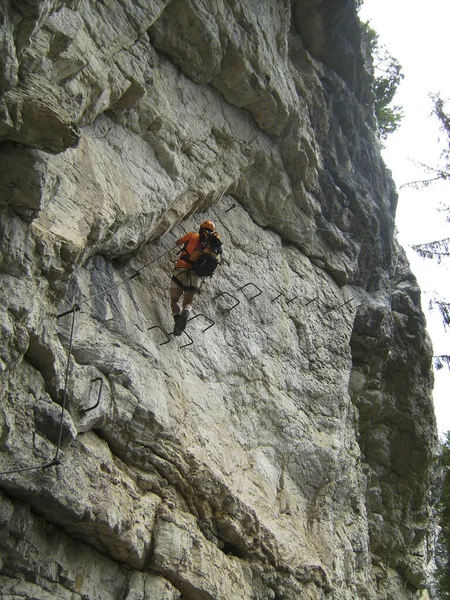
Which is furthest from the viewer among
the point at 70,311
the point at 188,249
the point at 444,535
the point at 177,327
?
the point at 444,535

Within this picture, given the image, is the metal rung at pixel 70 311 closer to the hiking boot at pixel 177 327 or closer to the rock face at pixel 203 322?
the rock face at pixel 203 322

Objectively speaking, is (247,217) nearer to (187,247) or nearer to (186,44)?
(187,247)

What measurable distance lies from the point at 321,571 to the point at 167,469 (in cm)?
268

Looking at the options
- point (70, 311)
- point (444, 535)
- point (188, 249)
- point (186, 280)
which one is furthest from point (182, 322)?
point (444, 535)

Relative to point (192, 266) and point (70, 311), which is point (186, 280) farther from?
point (70, 311)

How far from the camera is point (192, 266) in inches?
289

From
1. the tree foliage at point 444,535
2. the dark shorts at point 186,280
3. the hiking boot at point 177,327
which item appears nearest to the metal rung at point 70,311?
the hiking boot at point 177,327

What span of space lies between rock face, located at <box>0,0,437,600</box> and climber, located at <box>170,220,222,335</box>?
0.35 m

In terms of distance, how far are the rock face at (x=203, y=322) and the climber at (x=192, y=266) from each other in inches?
13.6

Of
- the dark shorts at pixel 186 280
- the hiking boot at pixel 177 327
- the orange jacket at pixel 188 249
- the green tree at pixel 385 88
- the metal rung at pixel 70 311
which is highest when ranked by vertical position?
the green tree at pixel 385 88

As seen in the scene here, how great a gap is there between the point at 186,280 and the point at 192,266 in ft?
0.64

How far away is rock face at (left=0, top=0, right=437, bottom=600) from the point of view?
15.8 ft

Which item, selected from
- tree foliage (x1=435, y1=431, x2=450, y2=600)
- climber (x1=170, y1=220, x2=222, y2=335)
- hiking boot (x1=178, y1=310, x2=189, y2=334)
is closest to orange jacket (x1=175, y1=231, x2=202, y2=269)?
climber (x1=170, y1=220, x2=222, y2=335)

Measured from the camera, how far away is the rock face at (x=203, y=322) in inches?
189
